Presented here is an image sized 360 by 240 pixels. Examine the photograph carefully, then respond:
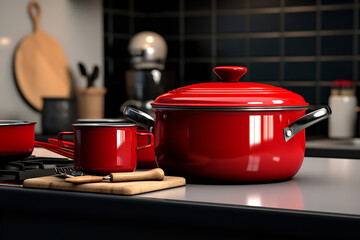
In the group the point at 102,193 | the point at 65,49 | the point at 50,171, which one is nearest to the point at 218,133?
the point at 102,193

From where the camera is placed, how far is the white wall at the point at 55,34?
2.61 m

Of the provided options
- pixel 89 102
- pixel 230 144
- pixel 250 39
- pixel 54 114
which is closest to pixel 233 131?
pixel 230 144

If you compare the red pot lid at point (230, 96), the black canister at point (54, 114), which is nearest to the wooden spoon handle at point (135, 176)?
the red pot lid at point (230, 96)

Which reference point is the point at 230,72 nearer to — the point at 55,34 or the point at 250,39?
the point at 55,34

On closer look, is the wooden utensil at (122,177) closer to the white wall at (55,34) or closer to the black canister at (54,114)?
the black canister at (54,114)

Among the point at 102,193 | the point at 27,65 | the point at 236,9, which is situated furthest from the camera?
the point at 236,9

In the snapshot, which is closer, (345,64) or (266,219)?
(266,219)

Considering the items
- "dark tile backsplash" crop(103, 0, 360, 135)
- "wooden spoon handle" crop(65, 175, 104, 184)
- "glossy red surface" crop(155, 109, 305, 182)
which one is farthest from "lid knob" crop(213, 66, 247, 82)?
"dark tile backsplash" crop(103, 0, 360, 135)

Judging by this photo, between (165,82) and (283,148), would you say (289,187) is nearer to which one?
(283,148)

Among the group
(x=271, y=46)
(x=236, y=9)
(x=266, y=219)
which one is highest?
(x=236, y=9)

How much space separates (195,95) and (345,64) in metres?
2.24

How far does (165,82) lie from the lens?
2969mm

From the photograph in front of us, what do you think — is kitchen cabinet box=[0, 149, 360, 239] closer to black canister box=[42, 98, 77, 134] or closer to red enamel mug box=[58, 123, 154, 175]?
red enamel mug box=[58, 123, 154, 175]

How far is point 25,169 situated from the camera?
97 cm
